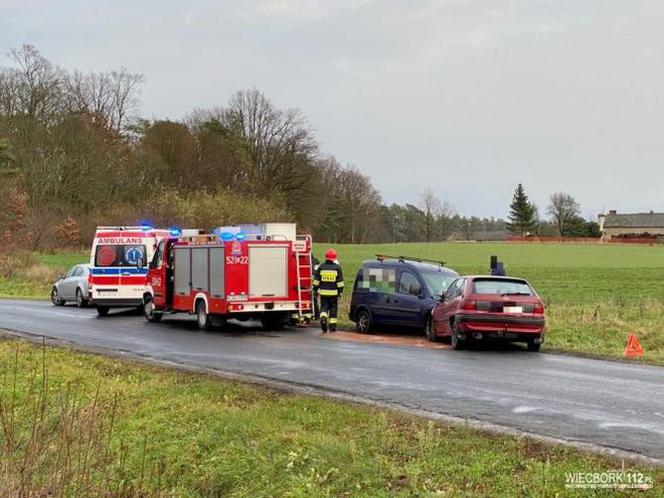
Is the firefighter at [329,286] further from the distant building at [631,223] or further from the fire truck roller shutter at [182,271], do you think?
the distant building at [631,223]

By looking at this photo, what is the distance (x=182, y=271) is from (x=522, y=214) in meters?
120

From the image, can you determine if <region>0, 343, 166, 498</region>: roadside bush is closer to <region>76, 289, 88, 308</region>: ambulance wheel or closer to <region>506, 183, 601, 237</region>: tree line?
<region>76, 289, 88, 308</region>: ambulance wheel

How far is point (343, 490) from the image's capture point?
6.03 meters

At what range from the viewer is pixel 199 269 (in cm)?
1906

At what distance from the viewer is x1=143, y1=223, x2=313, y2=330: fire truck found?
18.1 m

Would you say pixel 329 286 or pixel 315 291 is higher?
pixel 329 286

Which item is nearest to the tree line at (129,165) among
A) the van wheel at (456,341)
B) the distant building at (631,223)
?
the van wheel at (456,341)

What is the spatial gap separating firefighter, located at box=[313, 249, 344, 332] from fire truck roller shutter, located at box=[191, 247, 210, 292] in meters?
2.72

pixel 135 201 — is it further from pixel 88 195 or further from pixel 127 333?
pixel 127 333

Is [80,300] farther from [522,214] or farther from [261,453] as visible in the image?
[522,214]

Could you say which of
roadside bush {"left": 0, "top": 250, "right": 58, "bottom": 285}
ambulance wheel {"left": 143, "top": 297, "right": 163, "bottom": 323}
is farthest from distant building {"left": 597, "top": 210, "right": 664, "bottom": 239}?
ambulance wheel {"left": 143, "top": 297, "right": 163, "bottom": 323}

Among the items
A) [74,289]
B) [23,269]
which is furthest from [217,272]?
[23,269]

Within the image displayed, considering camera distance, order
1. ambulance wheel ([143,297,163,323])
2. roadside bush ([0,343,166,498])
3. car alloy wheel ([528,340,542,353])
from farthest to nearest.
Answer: ambulance wheel ([143,297,163,323]), car alloy wheel ([528,340,542,353]), roadside bush ([0,343,166,498])

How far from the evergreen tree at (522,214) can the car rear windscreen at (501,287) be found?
4805 inches
